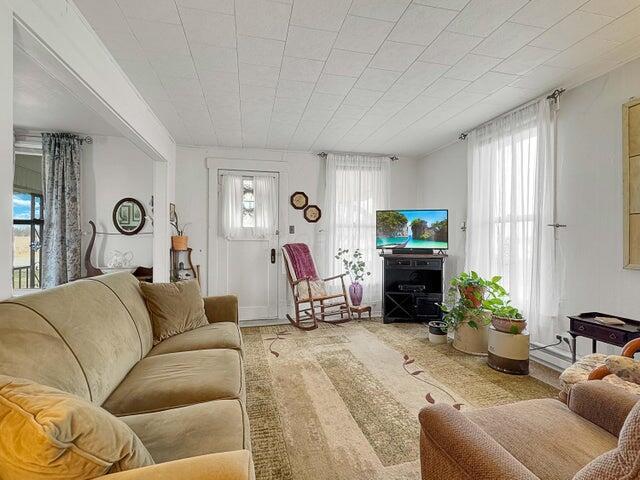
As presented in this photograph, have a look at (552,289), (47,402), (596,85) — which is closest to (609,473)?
(47,402)

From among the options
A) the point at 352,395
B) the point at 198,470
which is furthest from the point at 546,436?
the point at 352,395

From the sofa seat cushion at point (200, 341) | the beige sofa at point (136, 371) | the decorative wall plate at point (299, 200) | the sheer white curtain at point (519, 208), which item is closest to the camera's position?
the beige sofa at point (136, 371)

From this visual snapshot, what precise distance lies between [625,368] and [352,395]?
1.52m

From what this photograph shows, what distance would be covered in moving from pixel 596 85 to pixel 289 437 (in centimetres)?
342

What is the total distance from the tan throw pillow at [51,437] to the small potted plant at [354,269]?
3964 millimetres

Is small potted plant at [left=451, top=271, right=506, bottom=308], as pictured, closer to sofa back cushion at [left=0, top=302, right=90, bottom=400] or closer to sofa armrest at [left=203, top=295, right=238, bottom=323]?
sofa armrest at [left=203, top=295, right=238, bottom=323]

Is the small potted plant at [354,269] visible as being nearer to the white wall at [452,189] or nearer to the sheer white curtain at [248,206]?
the sheer white curtain at [248,206]

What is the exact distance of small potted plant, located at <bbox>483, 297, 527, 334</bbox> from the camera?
2.64m

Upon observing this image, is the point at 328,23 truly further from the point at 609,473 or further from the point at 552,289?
the point at 552,289

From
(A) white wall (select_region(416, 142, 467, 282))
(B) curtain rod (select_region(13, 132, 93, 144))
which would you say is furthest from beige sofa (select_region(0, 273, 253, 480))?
(A) white wall (select_region(416, 142, 467, 282))

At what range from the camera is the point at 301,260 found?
4355 mm

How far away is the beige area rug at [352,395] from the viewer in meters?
1.62

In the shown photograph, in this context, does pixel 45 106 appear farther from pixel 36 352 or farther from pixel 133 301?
pixel 36 352

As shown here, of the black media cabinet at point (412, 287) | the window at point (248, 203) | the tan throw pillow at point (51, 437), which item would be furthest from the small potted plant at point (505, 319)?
the window at point (248, 203)
